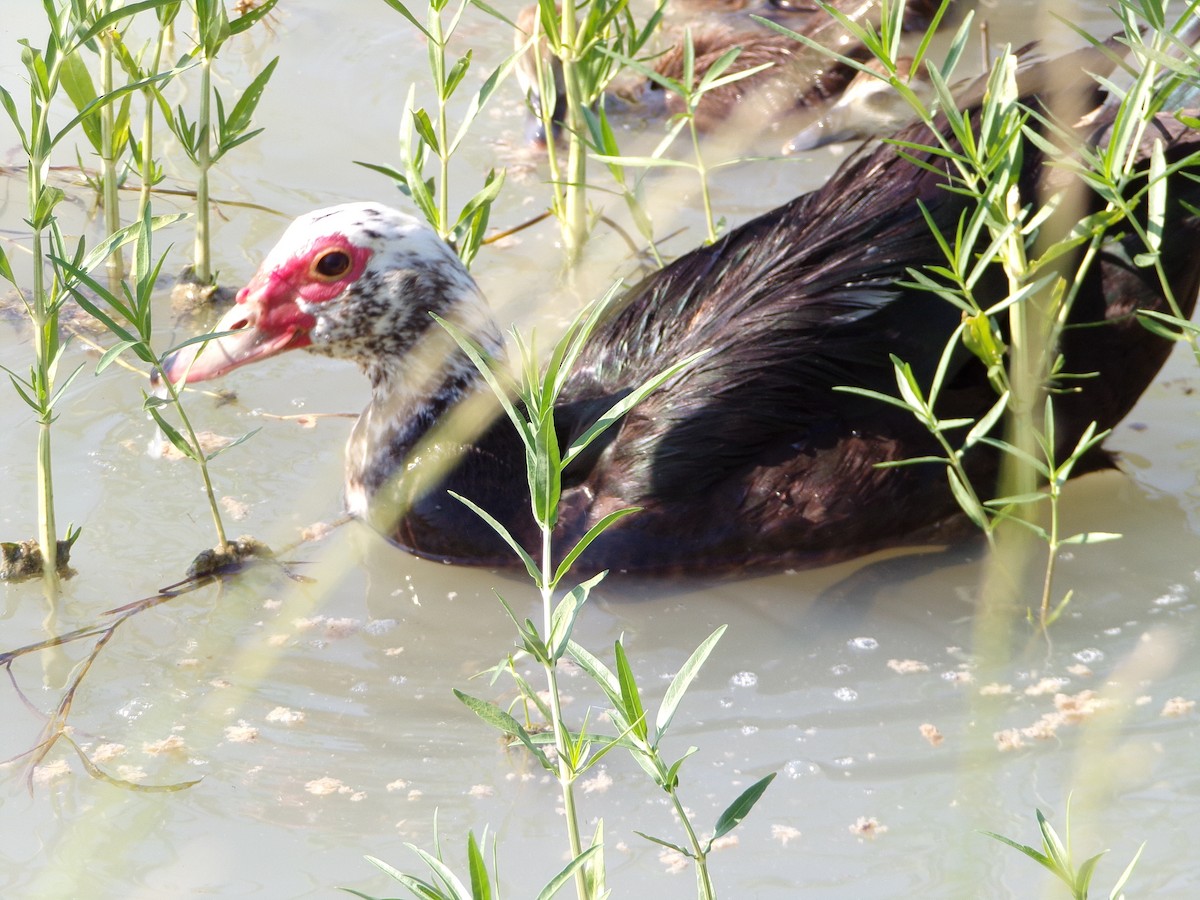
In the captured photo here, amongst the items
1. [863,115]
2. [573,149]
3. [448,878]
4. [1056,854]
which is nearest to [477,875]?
[448,878]

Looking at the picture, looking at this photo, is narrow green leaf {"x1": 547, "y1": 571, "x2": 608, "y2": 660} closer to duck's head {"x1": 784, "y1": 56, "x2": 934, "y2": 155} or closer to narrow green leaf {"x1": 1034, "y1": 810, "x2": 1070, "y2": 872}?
narrow green leaf {"x1": 1034, "y1": 810, "x2": 1070, "y2": 872}

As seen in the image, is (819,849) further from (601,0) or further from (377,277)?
(601,0)

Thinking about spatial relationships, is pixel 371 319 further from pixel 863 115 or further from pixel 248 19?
pixel 863 115

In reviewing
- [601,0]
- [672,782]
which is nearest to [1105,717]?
[672,782]

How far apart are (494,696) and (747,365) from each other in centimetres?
98

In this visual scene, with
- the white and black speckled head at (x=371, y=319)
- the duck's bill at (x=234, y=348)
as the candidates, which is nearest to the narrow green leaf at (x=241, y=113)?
the white and black speckled head at (x=371, y=319)

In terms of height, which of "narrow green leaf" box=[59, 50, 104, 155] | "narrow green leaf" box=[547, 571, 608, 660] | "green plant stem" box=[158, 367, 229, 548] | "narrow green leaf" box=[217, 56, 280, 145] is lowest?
"green plant stem" box=[158, 367, 229, 548]

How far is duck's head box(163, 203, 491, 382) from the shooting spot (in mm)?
3629

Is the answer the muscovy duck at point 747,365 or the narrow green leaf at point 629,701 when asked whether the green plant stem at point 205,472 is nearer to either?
the muscovy duck at point 747,365

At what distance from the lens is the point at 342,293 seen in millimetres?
3662

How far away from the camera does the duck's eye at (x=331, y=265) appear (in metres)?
3.63

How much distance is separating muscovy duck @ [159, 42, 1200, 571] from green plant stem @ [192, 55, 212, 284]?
735 millimetres

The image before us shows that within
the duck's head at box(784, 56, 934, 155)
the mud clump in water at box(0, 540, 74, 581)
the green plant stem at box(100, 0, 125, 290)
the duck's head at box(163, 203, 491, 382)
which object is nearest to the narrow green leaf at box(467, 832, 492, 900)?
the mud clump in water at box(0, 540, 74, 581)

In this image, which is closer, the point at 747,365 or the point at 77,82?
the point at 747,365
